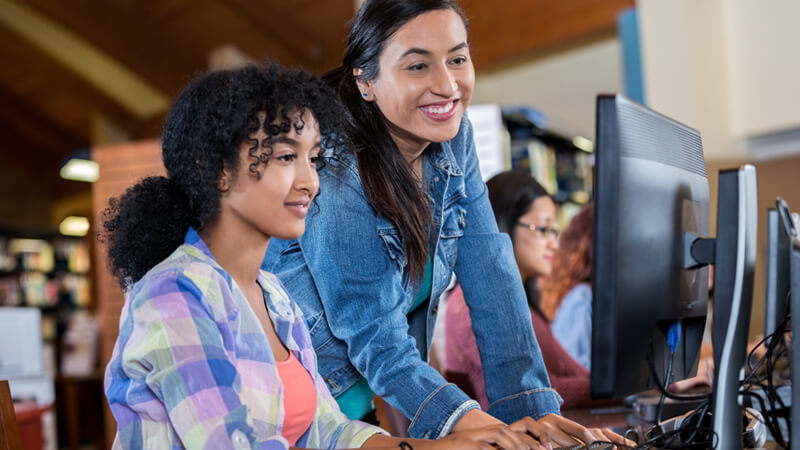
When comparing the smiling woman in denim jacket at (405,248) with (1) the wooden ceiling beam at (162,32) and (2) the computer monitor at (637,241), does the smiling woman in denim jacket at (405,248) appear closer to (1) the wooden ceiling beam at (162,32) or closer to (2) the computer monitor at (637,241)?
(2) the computer monitor at (637,241)

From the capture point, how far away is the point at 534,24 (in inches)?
218

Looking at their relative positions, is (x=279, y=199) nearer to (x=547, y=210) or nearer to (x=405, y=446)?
(x=405, y=446)

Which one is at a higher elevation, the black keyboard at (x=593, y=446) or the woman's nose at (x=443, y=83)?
the woman's nose at (x=443, y=83)

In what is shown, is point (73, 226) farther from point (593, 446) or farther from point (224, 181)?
point (593, 446)

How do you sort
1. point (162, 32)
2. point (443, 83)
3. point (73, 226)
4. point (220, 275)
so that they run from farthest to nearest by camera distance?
point (73, 226)
point (162, 32)
point (443, 83)
point (220, 275)

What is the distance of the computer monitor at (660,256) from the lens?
2.93ft

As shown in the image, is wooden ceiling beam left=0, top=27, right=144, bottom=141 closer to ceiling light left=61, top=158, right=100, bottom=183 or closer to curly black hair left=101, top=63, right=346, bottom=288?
ceiling light left=61, top=158, right=100, bottom=183

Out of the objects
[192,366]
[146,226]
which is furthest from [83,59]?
[192,366]

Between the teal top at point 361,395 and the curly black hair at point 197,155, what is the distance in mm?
433

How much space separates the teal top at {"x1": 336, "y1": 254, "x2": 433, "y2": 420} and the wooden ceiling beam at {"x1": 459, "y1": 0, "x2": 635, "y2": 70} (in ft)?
13.4

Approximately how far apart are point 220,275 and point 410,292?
419mm

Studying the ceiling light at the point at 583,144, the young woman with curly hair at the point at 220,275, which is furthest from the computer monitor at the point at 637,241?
the ceiling light at the point at 583,144

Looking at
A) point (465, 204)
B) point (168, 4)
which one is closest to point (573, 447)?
point (465, 204)

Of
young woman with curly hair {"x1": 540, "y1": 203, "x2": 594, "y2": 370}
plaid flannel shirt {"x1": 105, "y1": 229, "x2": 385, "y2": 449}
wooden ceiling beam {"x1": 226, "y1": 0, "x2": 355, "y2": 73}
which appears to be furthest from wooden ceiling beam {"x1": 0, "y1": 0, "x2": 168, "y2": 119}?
plaid flannel shirt {"x1": 105, "y1": 229, "x2": 385, "y2": 449}
